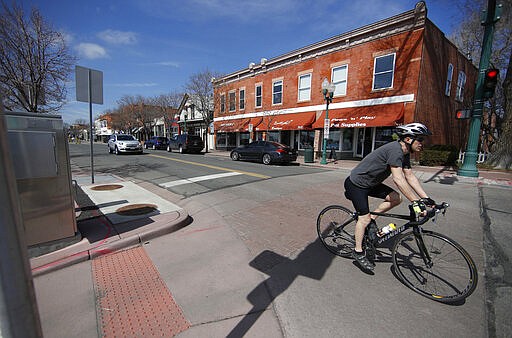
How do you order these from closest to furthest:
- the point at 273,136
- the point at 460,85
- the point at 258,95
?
the point at 460,85 < the point at 273,136 < the point at 258,95

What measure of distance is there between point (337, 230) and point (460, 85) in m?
21.9

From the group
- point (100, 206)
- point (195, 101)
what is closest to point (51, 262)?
point (100, 206)

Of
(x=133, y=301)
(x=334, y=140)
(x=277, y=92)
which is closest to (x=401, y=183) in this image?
(x=133, y=301)

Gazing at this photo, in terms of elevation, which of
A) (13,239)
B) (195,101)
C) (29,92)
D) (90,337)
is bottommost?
(90,337)

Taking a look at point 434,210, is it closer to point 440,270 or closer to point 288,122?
point 440,270

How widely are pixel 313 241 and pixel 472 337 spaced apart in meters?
2.12

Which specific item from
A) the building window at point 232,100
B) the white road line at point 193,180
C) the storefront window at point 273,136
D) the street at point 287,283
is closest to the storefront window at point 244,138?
the building window at point 232,100

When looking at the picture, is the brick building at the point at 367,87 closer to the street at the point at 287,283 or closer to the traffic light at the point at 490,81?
the traffic light at the point at 490,81

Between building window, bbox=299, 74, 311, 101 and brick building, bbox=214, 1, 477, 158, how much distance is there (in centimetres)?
8

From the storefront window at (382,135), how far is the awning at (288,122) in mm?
4499

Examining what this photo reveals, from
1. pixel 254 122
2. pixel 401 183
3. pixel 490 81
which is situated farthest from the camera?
pixel 254 122

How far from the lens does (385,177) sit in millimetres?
3072

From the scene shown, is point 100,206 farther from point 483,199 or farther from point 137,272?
point 483,199

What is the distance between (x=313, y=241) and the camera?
4004 millimetres
